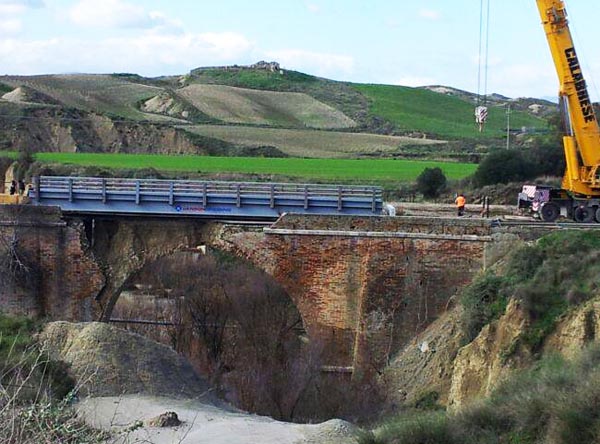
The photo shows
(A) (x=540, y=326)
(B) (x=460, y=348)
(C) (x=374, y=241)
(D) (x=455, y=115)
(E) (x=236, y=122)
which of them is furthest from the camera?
(D) (x=455, y=115)

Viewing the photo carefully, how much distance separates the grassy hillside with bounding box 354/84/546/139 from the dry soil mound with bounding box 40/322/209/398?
175ft

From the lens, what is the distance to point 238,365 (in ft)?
85.3

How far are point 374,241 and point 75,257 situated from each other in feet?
22.0

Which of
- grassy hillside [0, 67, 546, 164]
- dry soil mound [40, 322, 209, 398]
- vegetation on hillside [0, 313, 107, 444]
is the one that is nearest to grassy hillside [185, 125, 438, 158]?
grassy hillside [0, 67, 546, 164]

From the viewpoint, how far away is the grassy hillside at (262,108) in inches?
3054

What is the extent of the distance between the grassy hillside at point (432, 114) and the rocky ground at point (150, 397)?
53.5m

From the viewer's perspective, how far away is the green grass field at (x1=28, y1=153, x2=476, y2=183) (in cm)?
4217

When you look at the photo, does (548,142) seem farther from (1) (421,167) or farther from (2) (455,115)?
(2) (455,115)

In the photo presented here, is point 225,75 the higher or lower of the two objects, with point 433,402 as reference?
higher

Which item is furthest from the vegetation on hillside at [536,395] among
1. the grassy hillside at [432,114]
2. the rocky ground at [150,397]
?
the grassy hillside at [432,114]

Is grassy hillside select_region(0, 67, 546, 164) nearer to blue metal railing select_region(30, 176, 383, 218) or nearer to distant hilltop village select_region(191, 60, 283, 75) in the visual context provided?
distant hilltop village select_region(191, 60, 283, 75)

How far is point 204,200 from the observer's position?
2544 centimetres

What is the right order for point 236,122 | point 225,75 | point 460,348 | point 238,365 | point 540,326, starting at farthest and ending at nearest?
point 225,75 → point 236,122 → point 238,365 → point 460,348 → point 540,326

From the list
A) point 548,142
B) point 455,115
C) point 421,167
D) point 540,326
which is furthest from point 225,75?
point 540,326
